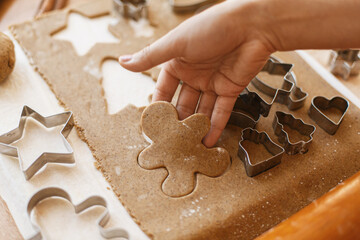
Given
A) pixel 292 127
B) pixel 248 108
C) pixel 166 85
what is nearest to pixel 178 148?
pixel 166 85

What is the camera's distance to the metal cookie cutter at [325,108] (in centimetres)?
135

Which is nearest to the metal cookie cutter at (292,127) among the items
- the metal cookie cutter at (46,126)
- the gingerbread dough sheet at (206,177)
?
the gingerbread dough sheet at (206,177)

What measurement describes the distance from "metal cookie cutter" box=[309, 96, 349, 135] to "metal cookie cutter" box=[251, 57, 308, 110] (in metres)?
0.06

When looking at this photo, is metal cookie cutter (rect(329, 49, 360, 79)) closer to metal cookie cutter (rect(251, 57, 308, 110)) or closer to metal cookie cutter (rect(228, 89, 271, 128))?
metal cookie cutter (rect(251, 57, 308, 110))

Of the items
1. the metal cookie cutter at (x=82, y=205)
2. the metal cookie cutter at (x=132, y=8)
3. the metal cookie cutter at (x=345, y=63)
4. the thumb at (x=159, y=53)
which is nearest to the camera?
the metal cookie cutter at (x=82, y=205)

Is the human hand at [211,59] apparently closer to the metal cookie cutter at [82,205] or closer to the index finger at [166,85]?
the index finger at [166,85]

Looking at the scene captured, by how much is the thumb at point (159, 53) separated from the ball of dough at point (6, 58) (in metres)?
0.53

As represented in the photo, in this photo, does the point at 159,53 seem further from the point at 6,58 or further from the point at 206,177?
the point at 6,58

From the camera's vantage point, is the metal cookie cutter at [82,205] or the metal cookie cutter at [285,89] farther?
the metal cookie cutter at [285,89]

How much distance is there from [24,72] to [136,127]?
58 centimetres

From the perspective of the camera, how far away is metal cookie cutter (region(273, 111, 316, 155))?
1278mm

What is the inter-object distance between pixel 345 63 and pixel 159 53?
89 cm

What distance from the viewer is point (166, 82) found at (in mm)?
1337

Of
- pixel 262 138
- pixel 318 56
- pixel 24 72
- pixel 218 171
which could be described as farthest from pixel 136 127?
pixel 318 56
